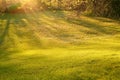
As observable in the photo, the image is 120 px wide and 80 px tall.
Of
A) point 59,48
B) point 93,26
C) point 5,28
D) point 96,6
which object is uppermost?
point 96,6

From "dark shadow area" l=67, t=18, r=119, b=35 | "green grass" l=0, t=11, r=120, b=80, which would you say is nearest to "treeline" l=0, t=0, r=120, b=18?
"green grass" l=0, t=11, r=120, b=80

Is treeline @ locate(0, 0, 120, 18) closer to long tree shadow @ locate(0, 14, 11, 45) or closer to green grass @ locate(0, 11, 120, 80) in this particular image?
green grass @ locate(0, 11, 120, 80)

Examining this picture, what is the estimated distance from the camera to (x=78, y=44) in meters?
20.8

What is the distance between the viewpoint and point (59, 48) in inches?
755

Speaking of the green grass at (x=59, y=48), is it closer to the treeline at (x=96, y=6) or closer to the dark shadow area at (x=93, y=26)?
the dark shadow area at (x=93, y=26)

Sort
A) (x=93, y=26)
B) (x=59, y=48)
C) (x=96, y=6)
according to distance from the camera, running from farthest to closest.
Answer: (x=93, y=26), (x=96, y=6), (x=59, y=48)

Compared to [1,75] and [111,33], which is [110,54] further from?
[111,33]

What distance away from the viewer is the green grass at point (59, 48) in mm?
11938

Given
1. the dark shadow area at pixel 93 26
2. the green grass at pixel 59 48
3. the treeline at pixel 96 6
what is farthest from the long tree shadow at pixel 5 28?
the dark shadow area at pixel 93 26

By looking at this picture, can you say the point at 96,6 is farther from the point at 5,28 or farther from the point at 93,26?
the point at 5,28

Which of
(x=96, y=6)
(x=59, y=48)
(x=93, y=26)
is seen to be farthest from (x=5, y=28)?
(x=59, y=48)

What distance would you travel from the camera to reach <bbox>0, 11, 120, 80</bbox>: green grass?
11938mm

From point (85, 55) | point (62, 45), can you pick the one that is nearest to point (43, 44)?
point (62, 45)

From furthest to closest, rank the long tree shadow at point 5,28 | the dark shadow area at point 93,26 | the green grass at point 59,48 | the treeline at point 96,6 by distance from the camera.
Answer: the dark shadow area at point 93,26, the treeline at point 96,6, the long tree shadow at point 5,28, the green grass at point 59,48
